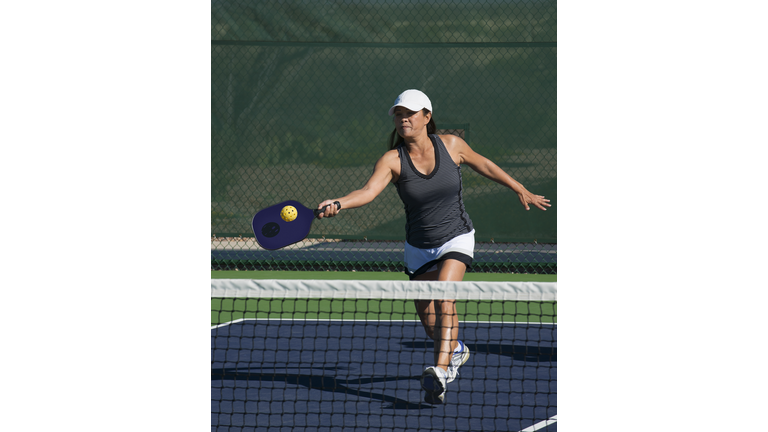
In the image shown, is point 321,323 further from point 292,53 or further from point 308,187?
point 292,53

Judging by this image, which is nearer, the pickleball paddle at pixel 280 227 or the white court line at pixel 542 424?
the white court line at pixel 542 424

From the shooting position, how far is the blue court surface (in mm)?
3539

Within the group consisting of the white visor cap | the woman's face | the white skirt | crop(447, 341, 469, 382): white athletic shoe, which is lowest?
crop(447, 341, 469, 382): white athletic shoe

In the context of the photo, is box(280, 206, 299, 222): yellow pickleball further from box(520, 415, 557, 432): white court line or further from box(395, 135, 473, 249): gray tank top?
box(520, 415, 557, 432): white court line

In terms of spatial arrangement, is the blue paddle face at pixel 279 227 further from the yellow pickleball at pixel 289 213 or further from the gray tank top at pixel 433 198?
the gray tank top at pixel 433 198

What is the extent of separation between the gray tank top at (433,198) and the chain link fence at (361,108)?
432 centimetres

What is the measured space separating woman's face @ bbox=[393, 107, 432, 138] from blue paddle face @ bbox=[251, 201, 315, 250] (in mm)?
666

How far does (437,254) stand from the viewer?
4.11 metres

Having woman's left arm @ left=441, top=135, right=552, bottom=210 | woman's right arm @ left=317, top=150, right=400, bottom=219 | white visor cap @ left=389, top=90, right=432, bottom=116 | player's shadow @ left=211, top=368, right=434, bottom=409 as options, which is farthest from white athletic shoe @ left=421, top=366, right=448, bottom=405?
white visor cap @ left=389, top=90, right=432, bottom=116

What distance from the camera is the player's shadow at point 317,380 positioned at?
3.98 metres

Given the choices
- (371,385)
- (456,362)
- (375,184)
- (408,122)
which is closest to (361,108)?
(408,122)

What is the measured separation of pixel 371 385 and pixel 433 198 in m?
1.09

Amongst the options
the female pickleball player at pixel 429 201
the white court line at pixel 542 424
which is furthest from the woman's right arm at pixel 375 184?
the white court line at pixel 542 424

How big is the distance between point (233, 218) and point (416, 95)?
5.34 metres
